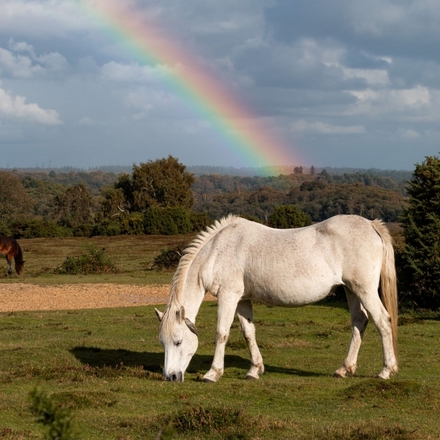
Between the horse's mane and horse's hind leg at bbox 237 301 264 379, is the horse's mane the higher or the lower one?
the higher one

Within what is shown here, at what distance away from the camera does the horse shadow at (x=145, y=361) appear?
33.4ft

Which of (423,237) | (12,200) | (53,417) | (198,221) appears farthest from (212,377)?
(12,200)

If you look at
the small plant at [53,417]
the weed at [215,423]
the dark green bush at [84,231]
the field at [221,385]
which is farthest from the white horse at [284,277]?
the dark green bush at [84,231]

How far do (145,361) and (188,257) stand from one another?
7.19 feet

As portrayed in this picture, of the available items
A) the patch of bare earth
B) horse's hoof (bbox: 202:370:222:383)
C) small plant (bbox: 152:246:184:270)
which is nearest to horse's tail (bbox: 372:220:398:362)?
horse's hoof (bbox: 202:370:222:383)

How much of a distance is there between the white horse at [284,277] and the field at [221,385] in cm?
51

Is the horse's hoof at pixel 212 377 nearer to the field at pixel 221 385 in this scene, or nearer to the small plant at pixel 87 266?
the field at pixel 221 385

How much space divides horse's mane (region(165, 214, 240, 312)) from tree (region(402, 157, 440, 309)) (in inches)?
360

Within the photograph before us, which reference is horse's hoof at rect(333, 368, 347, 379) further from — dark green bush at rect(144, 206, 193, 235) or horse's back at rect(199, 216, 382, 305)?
dark green bush at rect(144, 206, 193, 235)

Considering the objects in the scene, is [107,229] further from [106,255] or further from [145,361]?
[145,361]

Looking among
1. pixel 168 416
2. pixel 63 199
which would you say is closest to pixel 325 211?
pixel 63 199

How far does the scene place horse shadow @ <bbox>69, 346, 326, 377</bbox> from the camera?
10188 mm

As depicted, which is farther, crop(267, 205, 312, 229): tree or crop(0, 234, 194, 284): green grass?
crop(267, 205, 312, 229): tree

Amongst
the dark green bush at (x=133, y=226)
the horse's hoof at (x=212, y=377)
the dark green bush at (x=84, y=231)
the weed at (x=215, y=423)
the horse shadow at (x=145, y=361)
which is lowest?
the dark green bush at (x=84, y=231)
